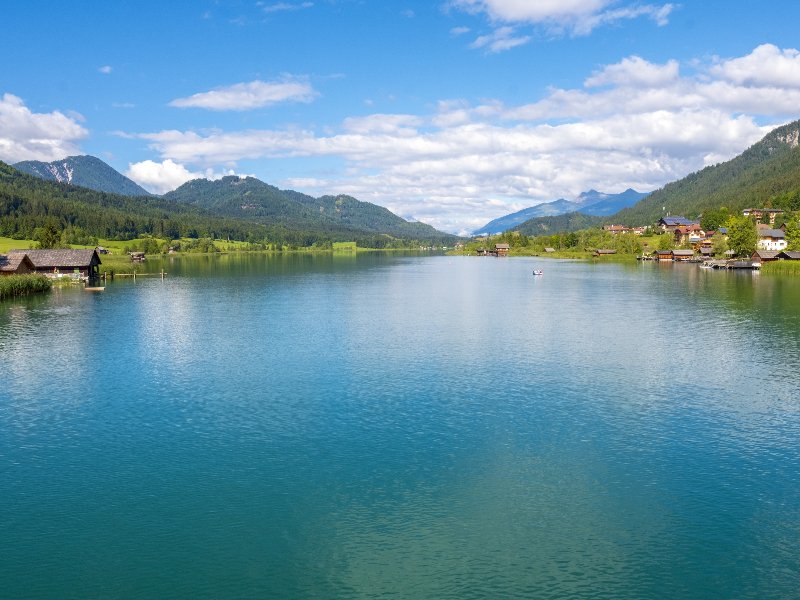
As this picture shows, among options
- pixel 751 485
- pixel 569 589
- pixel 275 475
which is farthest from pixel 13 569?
pixel 751 485

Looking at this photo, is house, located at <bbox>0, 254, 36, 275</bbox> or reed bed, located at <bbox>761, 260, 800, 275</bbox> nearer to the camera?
house, located at <bbox>0, 254, 36, 275</bbox>

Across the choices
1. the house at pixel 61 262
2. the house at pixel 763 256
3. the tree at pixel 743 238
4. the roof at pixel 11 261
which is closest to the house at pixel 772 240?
the tree at pixel 743 238

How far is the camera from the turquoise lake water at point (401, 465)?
20.0m

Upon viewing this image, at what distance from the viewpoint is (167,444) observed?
103 feet

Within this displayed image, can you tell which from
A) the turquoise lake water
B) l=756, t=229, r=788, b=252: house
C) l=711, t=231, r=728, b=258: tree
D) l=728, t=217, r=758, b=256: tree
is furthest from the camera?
l=711, t=231, r=728, b=258: tree

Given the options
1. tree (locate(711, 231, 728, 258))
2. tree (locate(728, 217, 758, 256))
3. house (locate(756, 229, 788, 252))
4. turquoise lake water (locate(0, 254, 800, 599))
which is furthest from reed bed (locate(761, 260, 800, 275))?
turquoise lake water (locate(0, 254, 800, 599))

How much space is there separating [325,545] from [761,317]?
6829cm

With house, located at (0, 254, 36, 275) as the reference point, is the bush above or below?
below

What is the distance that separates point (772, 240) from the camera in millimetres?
189500

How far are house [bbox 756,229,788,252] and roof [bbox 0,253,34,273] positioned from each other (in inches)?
7609

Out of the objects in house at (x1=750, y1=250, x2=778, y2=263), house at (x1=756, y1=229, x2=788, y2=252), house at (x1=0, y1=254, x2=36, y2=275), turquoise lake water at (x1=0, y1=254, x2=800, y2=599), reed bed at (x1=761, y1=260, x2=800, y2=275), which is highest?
house at (x1=756, y1=229, x2=788, y2=252)

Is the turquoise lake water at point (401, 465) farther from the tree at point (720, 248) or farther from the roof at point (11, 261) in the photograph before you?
the tree at point (720, 248)

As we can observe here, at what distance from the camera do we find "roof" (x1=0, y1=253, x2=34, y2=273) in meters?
104

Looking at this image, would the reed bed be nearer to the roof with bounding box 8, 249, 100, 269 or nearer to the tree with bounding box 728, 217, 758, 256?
the tree with bounding box 728, 217, 758, 256
